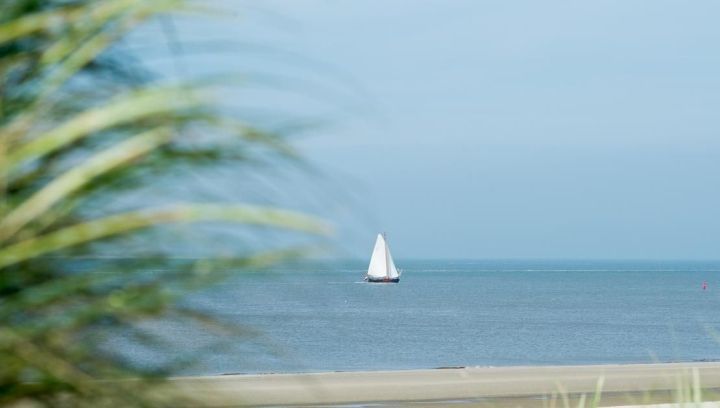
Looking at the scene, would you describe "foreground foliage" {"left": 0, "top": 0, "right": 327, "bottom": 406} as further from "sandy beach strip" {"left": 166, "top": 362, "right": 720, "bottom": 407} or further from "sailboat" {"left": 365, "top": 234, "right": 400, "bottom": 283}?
"sailboat" {"left": 365, "top": 234, "right": 400, "bottom": 283}

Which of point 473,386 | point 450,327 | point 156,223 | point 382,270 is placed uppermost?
point 382,270

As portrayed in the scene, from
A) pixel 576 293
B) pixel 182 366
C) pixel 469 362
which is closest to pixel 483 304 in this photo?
pixel 576 293

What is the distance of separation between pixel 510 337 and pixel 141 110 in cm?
5738

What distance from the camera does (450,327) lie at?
6412 centimetres

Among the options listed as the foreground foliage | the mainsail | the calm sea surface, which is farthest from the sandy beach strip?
the mainsail

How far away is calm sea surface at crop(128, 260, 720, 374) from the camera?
1332 mm

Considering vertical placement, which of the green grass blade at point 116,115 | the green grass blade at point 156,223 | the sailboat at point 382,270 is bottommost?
the green grass blade at point 156,223

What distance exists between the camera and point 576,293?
4289 inches

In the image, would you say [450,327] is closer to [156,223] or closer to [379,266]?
[379,266]

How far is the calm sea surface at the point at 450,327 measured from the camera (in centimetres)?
133

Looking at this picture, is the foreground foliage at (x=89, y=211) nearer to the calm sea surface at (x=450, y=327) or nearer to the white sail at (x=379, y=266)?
the calm sea surface at (x=450, y=327)

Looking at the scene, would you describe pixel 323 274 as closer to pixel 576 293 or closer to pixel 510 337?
pixel 510 337

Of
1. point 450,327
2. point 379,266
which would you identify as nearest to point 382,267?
point 379,266

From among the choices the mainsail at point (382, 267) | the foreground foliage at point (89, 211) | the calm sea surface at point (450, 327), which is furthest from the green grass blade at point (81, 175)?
the mainsail at point (382, 267)
